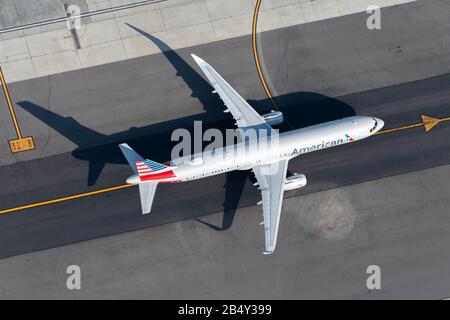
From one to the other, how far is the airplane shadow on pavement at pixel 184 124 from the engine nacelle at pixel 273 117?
1.36m

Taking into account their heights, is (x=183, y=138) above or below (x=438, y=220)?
above

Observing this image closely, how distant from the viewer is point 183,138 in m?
37.3

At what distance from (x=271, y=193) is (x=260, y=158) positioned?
9.00 feet

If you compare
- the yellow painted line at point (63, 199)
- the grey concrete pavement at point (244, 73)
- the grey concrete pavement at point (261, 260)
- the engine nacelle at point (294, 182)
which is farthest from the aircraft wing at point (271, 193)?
the yellow painted line at point (63, 199)

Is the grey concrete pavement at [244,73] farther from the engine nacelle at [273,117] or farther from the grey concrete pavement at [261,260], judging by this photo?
the grey concrete pavement at [261,260]

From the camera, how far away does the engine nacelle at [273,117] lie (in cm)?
3625

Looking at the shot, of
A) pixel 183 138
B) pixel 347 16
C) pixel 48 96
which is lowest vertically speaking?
pixel 183 138

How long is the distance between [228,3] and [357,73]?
12054mm

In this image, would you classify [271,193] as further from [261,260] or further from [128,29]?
[128,29]

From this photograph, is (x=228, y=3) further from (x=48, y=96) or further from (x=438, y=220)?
(x=438, y=220)

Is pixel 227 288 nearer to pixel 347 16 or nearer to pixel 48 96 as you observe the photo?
pixel 48 96

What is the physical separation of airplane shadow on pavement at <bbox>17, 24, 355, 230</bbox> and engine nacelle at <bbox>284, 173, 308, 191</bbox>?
9.59 ft

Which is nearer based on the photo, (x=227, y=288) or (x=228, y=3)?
(x=227, y=288)

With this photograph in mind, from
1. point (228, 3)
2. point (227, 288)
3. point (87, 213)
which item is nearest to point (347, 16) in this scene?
point (228, 3)
